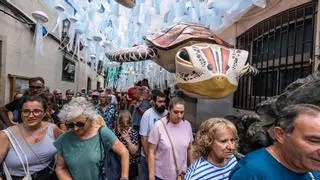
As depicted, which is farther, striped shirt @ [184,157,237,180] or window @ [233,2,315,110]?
window @ [233,2,315,110]

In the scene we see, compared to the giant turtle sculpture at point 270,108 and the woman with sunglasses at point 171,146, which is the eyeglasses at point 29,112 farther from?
the giant turtle sculpture at point 270,108

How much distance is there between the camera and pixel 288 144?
Result: 1778 mm

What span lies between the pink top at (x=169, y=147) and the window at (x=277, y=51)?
8.56 feet

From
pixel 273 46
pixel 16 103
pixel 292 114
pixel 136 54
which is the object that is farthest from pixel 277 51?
pixel 292 114

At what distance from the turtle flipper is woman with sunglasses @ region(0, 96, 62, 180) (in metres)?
3.42

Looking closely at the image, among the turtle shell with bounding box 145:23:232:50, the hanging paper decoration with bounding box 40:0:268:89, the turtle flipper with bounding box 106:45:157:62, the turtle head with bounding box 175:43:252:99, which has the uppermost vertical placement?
the hanging paper decoration with bounding box 40:0:268:89

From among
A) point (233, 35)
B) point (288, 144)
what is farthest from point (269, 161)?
point (233, 35)

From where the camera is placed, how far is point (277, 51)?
23.8 ft

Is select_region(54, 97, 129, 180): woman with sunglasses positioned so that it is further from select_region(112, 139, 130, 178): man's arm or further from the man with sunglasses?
the man with sunglasses

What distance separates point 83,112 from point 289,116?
1.92 meters

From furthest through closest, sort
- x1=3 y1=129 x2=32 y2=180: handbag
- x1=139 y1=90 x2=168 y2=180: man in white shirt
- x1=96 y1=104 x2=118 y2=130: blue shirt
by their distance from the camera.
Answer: x1=96 y1=104 x2=118 y2=130: blue shirt → x1=139 y1=90 x2=168 y2=180: man in white shirt → x1=3 y1=129 x2=32 y2=180: handbag

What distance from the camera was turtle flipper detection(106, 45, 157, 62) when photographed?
681 cm

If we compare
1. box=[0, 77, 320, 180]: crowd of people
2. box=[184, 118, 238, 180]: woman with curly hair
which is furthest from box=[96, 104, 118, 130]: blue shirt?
box=[184, 118, 238, 180]: woman with curly hair

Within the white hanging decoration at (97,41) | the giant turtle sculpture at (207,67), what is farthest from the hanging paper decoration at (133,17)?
the giant turtle sculpture at (207,67)
